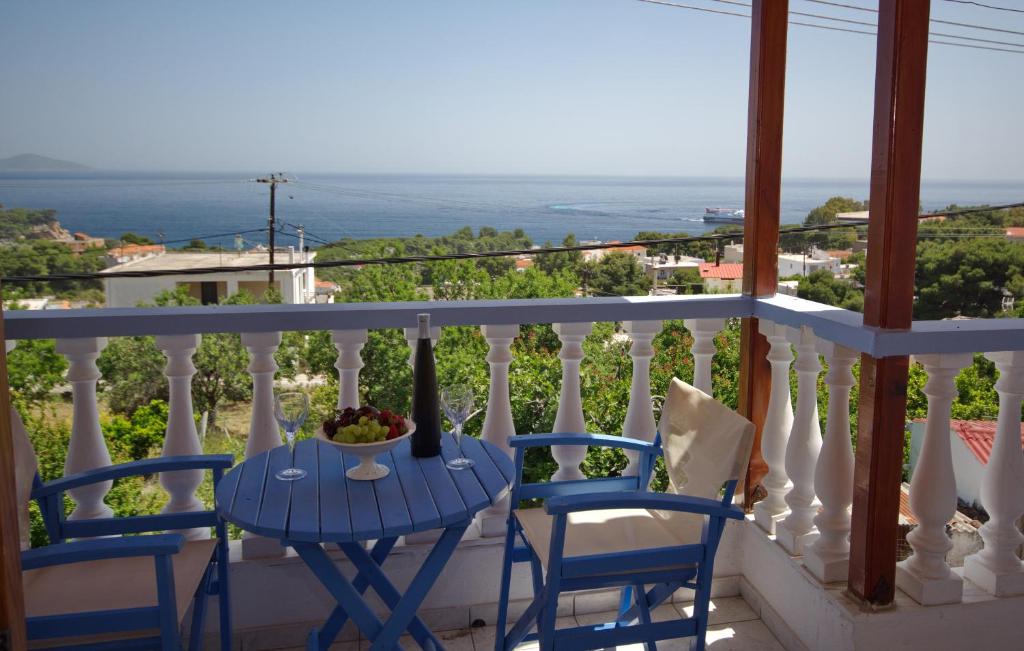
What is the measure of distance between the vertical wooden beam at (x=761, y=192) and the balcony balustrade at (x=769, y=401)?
0.05 m

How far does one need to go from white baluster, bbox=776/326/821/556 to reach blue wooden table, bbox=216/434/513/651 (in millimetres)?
933

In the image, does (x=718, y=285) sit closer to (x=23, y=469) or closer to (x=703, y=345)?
(x=703, y=345)

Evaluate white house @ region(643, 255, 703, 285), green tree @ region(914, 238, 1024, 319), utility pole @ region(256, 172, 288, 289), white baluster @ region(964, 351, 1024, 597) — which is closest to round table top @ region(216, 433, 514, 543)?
white baluster @ region(964, 351, 1024, 597)

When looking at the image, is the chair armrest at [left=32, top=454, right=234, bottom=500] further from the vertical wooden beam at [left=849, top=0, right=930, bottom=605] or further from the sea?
the sea

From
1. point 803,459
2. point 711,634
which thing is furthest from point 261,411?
point 803,459

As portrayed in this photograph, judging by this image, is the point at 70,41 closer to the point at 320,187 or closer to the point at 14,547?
the point at 320,187

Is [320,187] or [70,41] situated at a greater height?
[70,41]

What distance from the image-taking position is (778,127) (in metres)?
2.38

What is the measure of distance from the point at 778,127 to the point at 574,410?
106 centimetres

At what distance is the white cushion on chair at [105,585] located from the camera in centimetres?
156

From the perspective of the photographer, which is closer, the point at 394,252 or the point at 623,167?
the point at 394,252

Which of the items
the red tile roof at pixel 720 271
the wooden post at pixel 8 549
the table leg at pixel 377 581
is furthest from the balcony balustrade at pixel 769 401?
the red tile roof at pixel 720 271

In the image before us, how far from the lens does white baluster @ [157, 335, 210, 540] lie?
2.12 meters

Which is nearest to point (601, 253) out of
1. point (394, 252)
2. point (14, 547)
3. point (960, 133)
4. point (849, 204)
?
point (394, 252)
